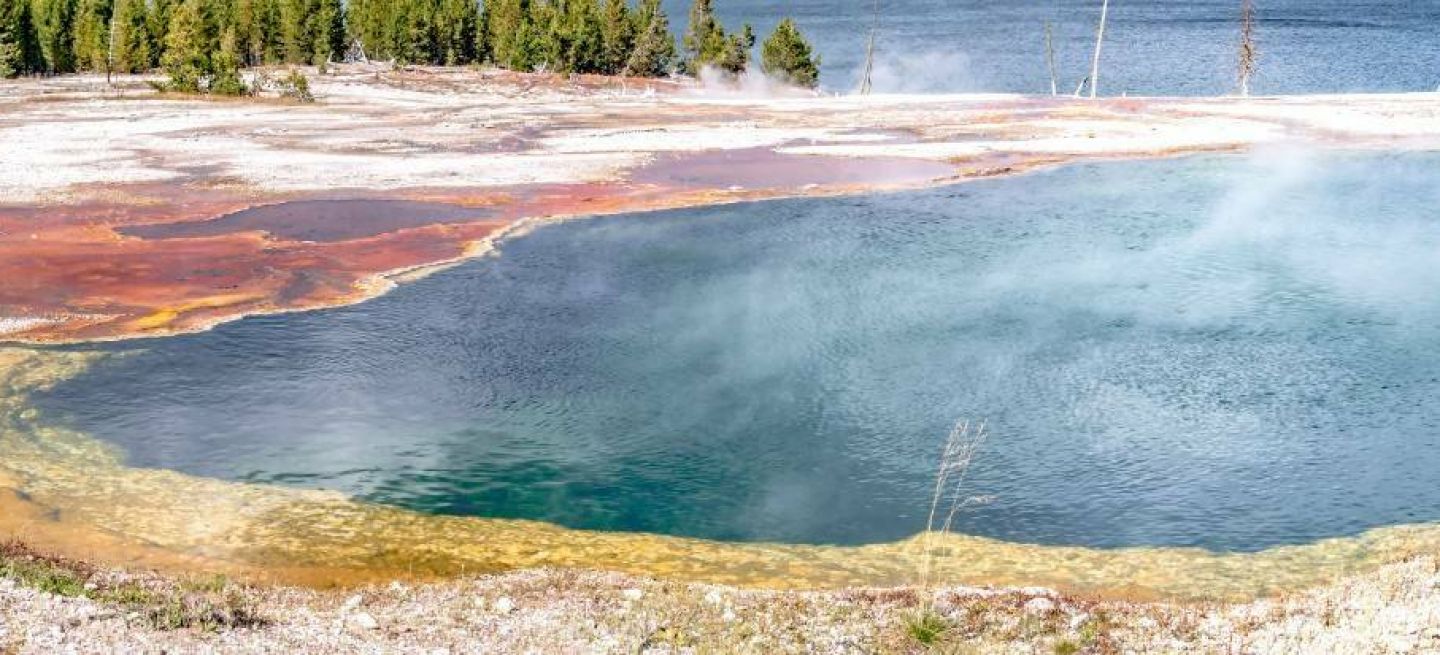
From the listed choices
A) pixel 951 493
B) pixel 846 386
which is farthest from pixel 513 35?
pixel 951 493

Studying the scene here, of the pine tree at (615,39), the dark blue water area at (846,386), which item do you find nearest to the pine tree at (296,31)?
the pine tree at (615,39)

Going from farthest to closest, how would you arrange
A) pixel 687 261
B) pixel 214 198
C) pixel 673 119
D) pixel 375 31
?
pixel 375 31 → pixel 673 119 → pixel 214 198 → pixel 687 261

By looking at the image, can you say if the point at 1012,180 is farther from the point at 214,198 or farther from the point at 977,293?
the point at 214,198

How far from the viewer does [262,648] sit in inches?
547

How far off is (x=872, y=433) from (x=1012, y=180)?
108 ft

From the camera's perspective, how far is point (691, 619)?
1551cm

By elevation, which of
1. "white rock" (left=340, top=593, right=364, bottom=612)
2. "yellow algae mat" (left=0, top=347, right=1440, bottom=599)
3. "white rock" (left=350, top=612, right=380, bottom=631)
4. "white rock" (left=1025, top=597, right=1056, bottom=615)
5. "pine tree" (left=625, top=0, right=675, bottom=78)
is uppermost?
"pine tree" (left=625, top=0, right=675, bottom=78)

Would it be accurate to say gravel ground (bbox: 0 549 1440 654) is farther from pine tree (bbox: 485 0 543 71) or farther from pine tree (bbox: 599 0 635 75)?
pine tree (bbox: 485 0 543 71)

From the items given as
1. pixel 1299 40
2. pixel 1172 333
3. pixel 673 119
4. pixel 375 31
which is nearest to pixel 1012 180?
pixel 1172 333

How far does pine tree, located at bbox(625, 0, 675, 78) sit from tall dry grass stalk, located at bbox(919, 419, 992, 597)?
9433 cm

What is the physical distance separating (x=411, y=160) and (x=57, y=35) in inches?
3135

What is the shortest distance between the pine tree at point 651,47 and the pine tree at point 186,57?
114 feet

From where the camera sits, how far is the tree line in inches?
4579

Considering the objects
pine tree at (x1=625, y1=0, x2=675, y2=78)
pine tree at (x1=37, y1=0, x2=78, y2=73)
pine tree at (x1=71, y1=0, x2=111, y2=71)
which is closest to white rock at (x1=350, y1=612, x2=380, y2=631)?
pine tree at (x1=625, y1=0, x2=675, y2=78)
